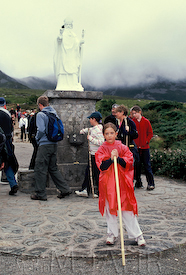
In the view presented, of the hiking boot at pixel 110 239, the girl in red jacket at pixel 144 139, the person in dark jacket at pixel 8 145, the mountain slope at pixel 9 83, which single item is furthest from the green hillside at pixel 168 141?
the mountain slope at pixel 9 83

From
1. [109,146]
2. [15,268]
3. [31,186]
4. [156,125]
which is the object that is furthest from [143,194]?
[156,125]

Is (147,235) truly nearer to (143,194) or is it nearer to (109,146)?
(109,146)

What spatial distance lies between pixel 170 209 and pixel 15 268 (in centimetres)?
322

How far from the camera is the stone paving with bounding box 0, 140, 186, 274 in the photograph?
3.47 metres

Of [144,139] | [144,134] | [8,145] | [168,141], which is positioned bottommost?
[168,141]

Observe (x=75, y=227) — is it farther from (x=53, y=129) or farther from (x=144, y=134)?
(x=144, y=134)

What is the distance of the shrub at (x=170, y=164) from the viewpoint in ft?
27.9

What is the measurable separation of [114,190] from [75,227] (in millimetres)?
1158

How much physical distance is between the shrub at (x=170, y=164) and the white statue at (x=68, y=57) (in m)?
3.53

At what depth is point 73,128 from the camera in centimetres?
698

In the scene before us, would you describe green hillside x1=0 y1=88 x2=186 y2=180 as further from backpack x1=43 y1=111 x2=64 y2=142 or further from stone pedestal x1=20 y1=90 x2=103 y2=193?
backpack x1=43 y1=111 x2=64 y2=142

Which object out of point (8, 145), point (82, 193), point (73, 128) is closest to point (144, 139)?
point (73, 128)

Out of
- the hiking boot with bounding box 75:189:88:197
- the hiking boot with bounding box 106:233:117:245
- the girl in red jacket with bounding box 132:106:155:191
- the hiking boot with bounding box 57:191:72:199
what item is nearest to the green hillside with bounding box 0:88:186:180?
the girl in red jacket with bounding box 132:106:155:191

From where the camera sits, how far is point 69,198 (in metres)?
6.17
